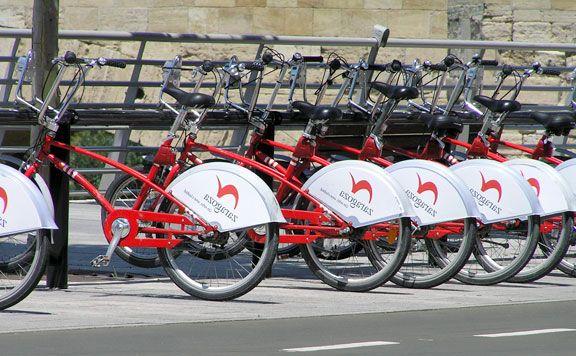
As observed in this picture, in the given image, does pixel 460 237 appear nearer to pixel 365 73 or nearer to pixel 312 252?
pixel 312 252

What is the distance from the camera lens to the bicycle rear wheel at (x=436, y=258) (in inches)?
406

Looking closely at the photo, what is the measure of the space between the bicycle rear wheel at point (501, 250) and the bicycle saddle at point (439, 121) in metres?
0.76

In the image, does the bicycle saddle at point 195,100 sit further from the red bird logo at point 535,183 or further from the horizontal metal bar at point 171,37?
the horizontal metal bar at point 171,37

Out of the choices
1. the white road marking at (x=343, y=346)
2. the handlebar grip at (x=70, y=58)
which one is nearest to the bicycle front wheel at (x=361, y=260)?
the handlebar grip at (x=70, y=58)

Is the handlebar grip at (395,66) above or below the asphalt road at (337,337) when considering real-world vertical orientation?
above

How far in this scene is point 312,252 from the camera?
1032cm

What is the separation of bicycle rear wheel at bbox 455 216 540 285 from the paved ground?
13cm

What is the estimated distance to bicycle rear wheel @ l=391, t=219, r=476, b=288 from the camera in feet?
33.8

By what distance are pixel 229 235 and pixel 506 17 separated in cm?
1158

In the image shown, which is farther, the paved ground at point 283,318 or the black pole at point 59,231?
the black pole at point 59,231

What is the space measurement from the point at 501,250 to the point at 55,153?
9.73 ft

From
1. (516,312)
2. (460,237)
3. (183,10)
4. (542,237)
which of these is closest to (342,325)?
(516,312)

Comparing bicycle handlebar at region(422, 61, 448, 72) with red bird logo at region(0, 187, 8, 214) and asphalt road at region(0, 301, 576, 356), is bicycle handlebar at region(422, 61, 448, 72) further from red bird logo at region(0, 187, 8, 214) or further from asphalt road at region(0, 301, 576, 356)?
red bird logo at region(0, 187, 8, 214)

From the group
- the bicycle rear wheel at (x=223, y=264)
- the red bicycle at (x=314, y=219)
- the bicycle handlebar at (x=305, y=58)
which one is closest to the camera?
the bicycle rear wheel at (x=223, y=264)
